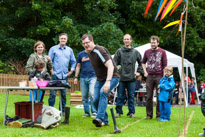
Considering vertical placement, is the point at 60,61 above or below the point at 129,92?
above

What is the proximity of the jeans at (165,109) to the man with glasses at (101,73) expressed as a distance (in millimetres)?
2061

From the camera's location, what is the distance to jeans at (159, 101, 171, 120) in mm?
8347

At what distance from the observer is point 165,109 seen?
27.4 ft

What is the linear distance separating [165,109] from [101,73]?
233 cm

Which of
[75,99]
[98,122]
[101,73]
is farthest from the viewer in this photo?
[75,99]

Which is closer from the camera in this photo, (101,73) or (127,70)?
(101,73)

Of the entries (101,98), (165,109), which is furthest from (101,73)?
(165,109)

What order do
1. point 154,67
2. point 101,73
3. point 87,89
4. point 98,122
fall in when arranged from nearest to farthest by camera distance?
point 98,122, point 101,73, point 154,67, point 87,89

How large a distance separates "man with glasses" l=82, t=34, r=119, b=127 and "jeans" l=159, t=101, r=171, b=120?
2.06 meters

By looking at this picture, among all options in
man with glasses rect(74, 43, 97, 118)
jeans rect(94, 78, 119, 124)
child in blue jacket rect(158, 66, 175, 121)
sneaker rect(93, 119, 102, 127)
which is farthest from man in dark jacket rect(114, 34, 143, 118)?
sneaker rect(93, 119, 102, 127)

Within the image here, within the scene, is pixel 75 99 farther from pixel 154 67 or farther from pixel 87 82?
pixel 154 67

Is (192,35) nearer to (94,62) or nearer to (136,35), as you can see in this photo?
(136,35)

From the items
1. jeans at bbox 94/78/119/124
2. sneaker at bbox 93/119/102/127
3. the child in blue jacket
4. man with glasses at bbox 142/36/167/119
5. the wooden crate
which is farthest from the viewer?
the wooden crate

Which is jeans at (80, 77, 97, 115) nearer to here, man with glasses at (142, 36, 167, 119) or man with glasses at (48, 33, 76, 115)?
man with glasses at (48, 33, 76, 115)
